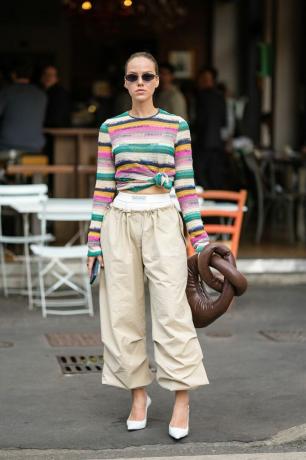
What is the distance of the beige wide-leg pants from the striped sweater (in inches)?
2.8

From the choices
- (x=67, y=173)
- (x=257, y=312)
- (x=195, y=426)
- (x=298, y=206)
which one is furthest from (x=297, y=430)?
(x=298, y=206)

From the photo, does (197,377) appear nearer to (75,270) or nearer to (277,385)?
(277,385)

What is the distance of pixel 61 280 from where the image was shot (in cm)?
863

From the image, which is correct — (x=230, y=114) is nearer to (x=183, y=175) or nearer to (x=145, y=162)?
(x=183, y=175)

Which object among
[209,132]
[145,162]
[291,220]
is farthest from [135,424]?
[209,132]

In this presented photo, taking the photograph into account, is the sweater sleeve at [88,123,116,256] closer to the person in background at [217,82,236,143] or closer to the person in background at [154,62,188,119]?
the person in background at [154,62,188,119]

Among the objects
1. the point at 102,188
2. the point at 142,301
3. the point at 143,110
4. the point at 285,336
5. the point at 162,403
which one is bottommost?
the point at 285,336

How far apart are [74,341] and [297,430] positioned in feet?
8.80

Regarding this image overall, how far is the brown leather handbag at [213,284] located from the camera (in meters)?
4.99

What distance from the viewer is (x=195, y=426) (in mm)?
5352

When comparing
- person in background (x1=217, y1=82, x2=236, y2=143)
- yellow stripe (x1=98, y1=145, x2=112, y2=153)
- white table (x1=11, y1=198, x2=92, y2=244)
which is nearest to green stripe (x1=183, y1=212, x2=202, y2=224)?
yellow stripe (x1=98, y1=145, x2=112, y2=153)

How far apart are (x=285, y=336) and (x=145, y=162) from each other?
10.3ft

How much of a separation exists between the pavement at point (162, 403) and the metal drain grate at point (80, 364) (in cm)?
7

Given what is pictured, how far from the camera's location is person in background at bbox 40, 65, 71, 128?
12695 millimetres
